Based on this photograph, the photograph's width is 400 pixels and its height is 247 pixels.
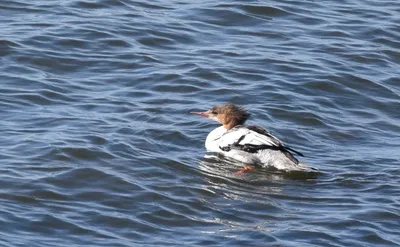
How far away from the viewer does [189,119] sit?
1305 cm

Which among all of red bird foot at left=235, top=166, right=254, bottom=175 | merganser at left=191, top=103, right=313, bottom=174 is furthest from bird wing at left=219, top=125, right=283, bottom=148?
red bird foot at left=235, top=166, right=254, bottom=175

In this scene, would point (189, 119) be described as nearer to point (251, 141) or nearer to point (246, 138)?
point (246, 138)

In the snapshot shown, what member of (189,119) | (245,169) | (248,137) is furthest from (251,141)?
(189,119)

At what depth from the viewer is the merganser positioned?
38.3 ft

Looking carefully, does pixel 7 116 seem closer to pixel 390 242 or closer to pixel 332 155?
pixel 332 155

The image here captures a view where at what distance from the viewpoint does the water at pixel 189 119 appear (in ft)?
31.7

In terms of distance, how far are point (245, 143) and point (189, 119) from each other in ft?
4.03

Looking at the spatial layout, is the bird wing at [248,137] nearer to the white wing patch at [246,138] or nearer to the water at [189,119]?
the white wing patch at [246,138]

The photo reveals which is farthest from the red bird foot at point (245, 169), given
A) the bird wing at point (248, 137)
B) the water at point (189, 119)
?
the bird wing at point (248, 137)

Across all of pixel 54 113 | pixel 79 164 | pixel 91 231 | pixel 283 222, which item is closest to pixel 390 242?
pixel 283 222

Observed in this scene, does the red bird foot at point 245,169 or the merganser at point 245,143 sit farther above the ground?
the merganser at point 245,143

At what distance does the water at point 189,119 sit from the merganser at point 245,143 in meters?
0.19

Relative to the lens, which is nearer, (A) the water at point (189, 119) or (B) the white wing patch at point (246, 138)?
(A) the water at point (189, 119)

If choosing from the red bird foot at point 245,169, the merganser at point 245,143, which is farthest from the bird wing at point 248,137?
the red bird foot at point 245,169
